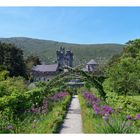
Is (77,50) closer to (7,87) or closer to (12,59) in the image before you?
(12,59)

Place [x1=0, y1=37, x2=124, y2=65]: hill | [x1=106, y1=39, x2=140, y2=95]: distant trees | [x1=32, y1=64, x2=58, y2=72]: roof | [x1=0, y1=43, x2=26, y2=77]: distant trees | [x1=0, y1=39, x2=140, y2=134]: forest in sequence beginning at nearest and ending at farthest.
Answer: [x1=0, y1=39, x2=140, y2=134]: forest
[x1=106, y1=39, x2=140, y2=95]: distant trees
[x1=0, y1=43, x2=26, y2=77]: distant trees
[x1=32, y1=64, x2=58, y2=72]: roof
[x1=0, y1=37, x2=124, y2=65]: hill

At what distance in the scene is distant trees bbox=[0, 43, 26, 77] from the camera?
53.4 m

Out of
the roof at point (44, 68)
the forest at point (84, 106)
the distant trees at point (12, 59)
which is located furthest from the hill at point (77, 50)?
the forest at point (84, 106)

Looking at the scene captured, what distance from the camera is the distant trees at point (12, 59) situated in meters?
53.4

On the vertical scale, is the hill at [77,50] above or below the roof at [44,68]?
above

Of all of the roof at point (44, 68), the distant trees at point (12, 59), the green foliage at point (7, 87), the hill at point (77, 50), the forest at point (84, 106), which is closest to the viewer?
the forest at point (84, 106)

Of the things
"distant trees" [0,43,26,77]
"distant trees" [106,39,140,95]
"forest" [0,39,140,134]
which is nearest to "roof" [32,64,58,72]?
"distant trees" [0,43,26,77]

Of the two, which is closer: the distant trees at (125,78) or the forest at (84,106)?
the forest at (84,106)

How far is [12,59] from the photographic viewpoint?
178 ft

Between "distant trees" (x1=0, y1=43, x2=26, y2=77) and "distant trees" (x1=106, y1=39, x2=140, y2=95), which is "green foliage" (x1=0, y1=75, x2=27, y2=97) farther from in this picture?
"distant trees" (x1=0, y1=43, x2=26, y2=77)

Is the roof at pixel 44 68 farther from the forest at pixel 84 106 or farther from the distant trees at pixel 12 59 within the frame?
the forest at pixel 84 106

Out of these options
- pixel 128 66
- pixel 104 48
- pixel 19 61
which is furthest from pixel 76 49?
pixel 128 66
